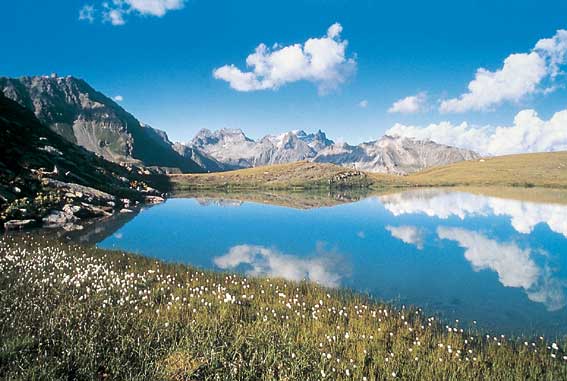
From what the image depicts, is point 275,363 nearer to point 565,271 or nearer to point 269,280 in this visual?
point 269,280

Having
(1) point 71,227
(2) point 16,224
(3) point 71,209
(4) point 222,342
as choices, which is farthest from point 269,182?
(4) point 222,342

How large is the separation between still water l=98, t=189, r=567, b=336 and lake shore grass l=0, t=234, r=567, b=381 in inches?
182

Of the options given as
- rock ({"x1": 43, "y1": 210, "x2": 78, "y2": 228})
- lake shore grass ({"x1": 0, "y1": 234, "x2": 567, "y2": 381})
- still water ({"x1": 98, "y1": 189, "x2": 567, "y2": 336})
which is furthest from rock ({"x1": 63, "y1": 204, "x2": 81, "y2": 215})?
lake shore grass ({"x1": 0, "y1": 234, "x2": 567, "y2": 381})

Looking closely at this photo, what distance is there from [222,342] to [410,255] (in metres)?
25.2

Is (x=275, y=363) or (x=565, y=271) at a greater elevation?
(x=275, y=363)

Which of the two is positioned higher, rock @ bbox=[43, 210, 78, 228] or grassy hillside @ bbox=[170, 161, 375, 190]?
grassy hillside @ bbox=[170, 161, 375, 190]

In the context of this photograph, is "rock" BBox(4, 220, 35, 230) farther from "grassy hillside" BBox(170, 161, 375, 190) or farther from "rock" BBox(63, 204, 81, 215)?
"grassy hillside" BBox(170, 161, 375, 190)

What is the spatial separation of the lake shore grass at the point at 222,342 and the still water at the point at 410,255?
4620 mm

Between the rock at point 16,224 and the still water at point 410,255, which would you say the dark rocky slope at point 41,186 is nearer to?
the rock at point 16,224

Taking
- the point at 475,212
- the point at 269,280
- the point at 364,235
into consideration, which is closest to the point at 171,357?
the point at 269,280

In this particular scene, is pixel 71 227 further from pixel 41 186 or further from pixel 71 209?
pixel 41 186

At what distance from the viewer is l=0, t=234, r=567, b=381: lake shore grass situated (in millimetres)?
8648

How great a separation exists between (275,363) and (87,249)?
21763 millimetres

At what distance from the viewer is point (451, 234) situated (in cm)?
4341
